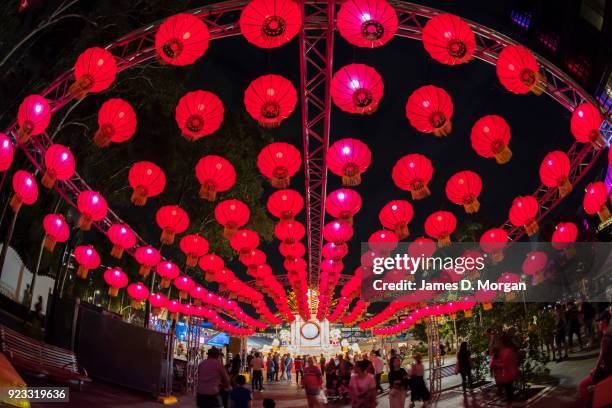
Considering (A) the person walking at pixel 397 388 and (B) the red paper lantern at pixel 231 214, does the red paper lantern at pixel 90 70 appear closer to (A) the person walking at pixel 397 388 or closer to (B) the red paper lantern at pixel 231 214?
(B) the red paper lantern at pixel 231 214

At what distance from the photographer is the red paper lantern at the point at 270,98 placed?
7723 millimetres

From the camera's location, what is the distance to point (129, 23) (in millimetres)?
14078

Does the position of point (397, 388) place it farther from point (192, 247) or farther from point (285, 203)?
point (192, 247)

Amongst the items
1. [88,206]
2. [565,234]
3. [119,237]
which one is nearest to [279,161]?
[88,206]

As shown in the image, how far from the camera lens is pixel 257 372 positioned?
19656mm

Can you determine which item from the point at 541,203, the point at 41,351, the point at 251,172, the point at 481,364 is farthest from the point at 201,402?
the point at 251,172

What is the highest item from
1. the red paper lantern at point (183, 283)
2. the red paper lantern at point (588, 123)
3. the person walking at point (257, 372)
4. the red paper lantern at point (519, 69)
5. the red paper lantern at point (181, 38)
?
the red paper lantern at point (181, 38)

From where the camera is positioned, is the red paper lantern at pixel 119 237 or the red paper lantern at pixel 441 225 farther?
the red paper lantern at pixel 119 237

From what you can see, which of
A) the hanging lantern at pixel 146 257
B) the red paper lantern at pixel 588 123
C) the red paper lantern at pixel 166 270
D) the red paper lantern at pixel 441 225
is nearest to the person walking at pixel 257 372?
the red paper lantern at pixel 166 270

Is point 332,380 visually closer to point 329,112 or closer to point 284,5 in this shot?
point 329,112

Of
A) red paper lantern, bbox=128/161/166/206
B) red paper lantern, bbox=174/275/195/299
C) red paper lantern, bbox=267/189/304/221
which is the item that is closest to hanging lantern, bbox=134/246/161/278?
red paper lantern, bbox=174/275/195/299

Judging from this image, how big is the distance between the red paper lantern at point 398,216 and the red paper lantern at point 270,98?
5.05 m

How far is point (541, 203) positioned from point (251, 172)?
10.9 metres

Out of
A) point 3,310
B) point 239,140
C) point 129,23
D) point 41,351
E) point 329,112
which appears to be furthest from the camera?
point 239,140
